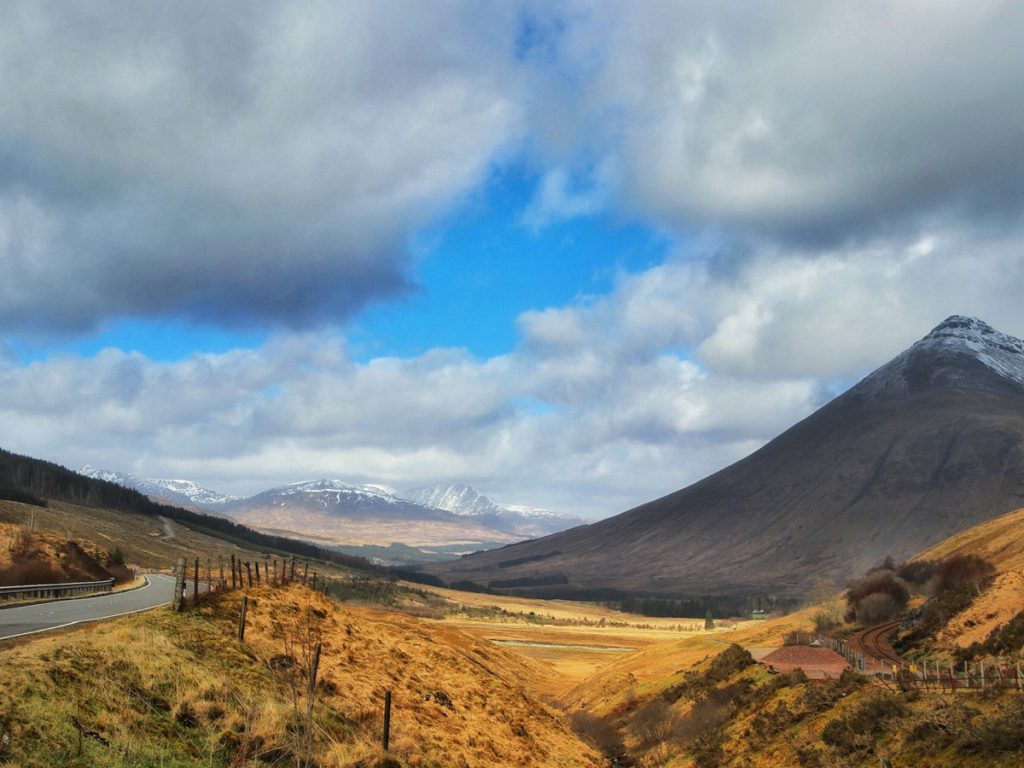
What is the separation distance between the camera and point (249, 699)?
20.0 meters

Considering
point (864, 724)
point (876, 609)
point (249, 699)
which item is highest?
point (249, 699)

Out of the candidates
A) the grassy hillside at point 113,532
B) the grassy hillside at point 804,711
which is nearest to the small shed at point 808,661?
the grassy hillside at point 804,711

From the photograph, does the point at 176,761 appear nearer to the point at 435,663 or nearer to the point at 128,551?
the point at 435,663

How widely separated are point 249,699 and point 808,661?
114 feet

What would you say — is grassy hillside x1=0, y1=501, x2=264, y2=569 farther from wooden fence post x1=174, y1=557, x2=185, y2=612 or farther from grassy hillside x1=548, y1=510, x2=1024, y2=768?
wooden fence post x1=174, y1=557, x2=185, y2=612

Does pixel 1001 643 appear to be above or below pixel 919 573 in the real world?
above

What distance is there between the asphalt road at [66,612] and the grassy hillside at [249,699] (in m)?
4.26

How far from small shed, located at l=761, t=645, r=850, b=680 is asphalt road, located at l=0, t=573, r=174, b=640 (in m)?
33.7

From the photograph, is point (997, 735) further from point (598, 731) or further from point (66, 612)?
point (598, 731)

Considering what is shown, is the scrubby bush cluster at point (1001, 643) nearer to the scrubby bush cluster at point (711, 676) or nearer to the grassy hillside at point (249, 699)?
the scrubby bush cluster at point (711, 676)

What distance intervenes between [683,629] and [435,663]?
450 feet

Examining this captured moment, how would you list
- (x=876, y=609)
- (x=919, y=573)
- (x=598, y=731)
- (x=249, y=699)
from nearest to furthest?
(x=249, y=699) < (x=598, y=731) < (x=876, y=609) < (x=919, y=573)

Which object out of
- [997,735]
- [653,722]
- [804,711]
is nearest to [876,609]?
[653,722]

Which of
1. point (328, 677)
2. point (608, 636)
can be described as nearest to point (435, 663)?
point (328, 677)
